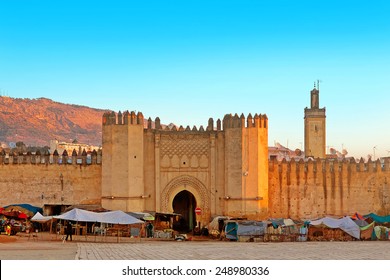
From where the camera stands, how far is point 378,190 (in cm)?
3353

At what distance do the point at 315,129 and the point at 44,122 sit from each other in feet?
278

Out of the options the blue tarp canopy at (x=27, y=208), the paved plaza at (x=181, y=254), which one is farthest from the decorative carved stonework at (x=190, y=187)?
the paved plaza at (x=181, y=254)

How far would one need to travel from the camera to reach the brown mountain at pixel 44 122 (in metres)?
135

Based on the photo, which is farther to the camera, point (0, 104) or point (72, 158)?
point (0, 104)

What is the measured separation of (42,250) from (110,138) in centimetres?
1094

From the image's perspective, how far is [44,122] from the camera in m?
144

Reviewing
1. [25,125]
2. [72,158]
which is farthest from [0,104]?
[72,158]

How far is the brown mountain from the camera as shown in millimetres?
134875

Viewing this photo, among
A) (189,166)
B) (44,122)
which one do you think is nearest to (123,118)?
(189,166)

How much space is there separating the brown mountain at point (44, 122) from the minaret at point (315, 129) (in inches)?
2774

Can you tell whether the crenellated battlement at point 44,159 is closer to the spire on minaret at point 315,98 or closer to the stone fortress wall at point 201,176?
the stone fortress wall at point 201,176

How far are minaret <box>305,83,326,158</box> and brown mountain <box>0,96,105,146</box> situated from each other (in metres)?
70.5

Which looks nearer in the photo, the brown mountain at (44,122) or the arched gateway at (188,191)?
the arched gateway at (188,191)

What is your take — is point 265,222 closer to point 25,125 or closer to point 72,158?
point 72,158
